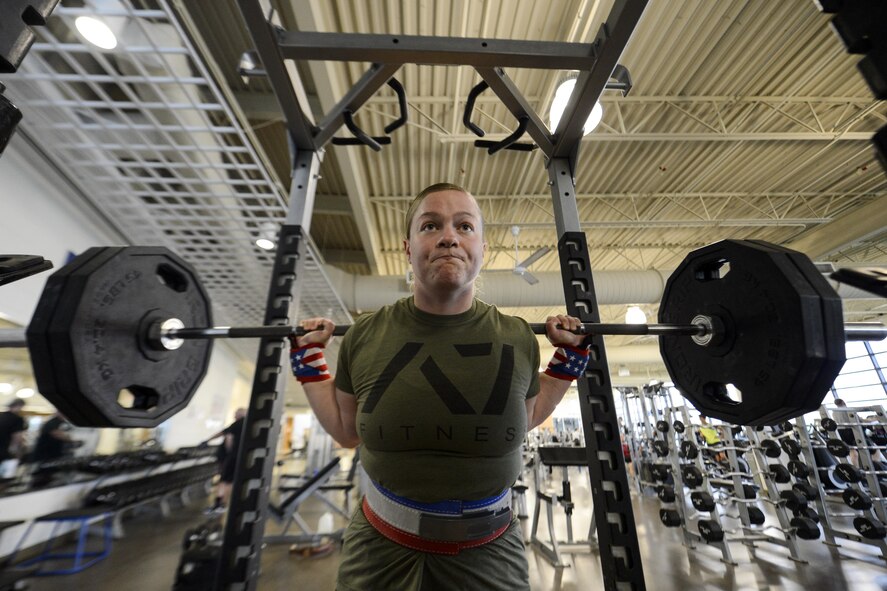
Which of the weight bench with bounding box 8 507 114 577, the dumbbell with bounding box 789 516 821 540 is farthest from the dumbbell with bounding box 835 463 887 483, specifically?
the weight bench with bounding box 8 507 114 577

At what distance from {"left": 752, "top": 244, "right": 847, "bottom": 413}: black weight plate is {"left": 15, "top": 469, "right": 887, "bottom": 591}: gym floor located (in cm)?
260

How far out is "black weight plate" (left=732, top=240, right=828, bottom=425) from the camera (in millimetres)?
675

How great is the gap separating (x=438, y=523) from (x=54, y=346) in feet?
2.42

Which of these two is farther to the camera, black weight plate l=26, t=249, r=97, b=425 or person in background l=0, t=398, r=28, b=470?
person in background l=0, t=398, r=28, b=470

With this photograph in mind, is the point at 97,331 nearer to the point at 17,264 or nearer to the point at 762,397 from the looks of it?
the point at 17,264

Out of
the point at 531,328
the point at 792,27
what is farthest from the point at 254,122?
the point at 792,27

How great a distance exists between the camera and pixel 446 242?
0.84 metres

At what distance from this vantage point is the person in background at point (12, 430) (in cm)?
268

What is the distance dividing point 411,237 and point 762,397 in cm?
79

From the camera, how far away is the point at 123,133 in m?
2.55

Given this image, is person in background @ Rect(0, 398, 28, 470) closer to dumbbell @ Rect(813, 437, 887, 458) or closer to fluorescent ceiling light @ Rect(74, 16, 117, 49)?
fluorescent ceiling light @ Rect(74, 16, 117, 49)

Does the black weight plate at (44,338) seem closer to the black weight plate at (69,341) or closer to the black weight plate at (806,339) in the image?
the black weight plate at (69,341)

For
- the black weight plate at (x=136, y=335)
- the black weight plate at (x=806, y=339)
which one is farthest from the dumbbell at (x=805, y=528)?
the black weight plate at (x=136, y=335)

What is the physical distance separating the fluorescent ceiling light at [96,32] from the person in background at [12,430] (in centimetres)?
252
